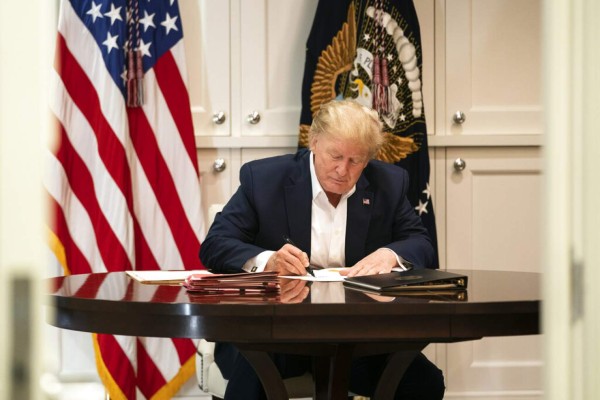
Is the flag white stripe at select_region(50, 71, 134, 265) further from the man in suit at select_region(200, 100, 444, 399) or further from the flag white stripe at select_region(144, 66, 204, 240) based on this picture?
the man in suit at select_region(200, 100, 444, 399)

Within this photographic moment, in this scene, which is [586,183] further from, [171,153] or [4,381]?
[171,153]

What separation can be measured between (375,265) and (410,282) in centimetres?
40

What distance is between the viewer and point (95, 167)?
153 inches

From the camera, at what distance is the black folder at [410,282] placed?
2.18 meters

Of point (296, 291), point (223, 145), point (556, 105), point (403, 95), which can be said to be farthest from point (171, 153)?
point (556, 105)

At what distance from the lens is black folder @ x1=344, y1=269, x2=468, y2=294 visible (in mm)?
2180

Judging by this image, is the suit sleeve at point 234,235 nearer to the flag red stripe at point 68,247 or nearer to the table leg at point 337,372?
the table leg at point 337,372

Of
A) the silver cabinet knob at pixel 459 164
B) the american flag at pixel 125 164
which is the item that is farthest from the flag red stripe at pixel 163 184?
the silver cabinet knob at pixel 459 164

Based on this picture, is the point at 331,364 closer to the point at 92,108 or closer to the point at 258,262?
the point at 258,262

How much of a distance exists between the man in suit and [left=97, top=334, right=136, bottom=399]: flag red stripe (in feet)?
3.59

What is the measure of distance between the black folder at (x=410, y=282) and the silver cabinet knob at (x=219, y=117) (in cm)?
197

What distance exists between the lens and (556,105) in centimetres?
84

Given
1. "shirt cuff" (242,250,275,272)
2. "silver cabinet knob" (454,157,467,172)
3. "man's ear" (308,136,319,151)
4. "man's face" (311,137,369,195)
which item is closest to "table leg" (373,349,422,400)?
"shirt cuff" (242,250,275,272)

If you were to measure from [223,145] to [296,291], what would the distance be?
6.85ft
